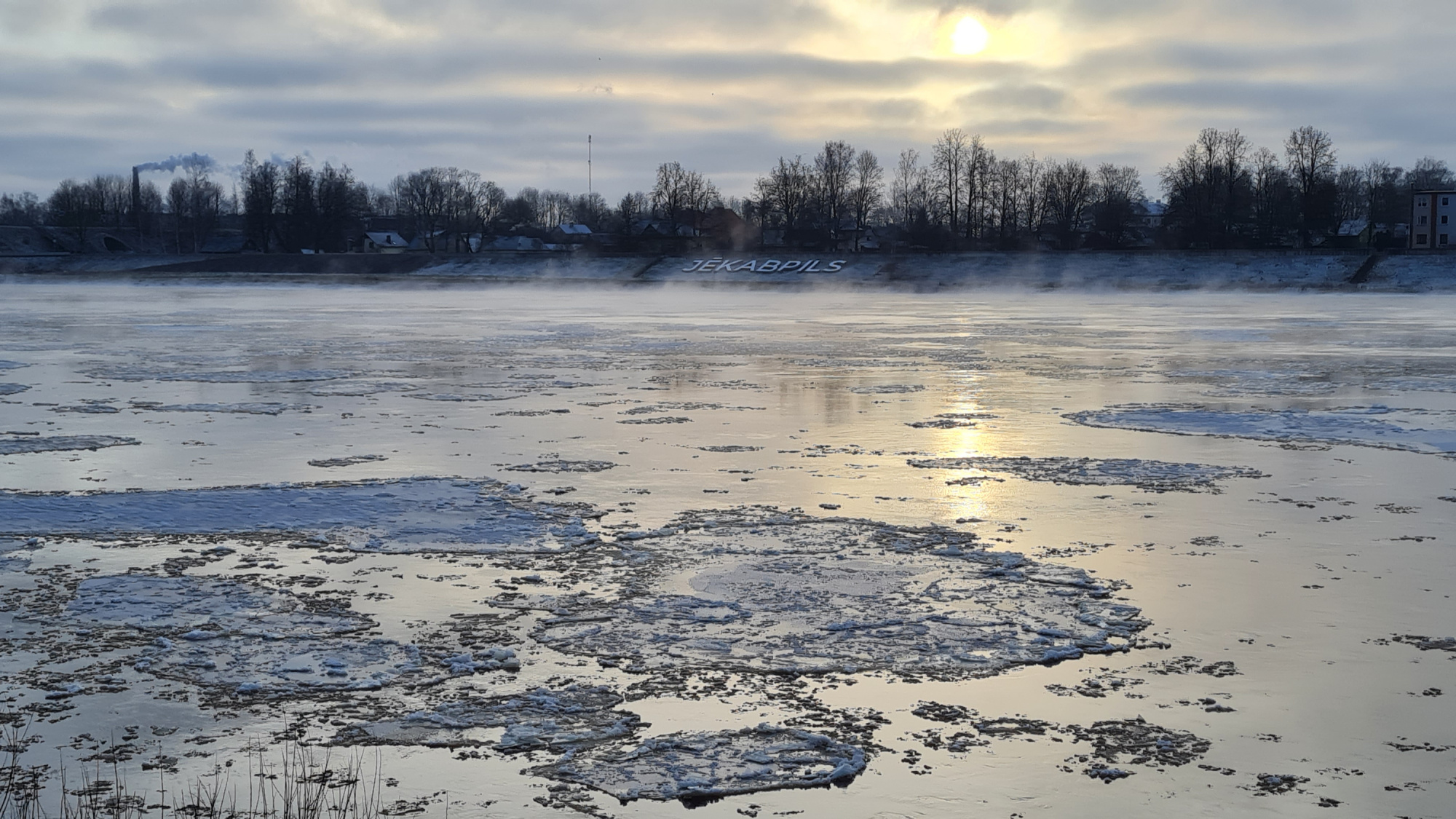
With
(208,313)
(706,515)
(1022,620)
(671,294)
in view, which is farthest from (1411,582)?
(671,294)

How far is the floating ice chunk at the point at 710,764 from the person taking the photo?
19.1 ft

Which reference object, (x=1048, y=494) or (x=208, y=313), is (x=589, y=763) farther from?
(x=208, y=313)

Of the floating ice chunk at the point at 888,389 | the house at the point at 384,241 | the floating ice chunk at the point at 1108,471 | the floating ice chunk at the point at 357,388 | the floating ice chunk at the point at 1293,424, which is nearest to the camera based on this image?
the floating ice chunk at the point at 1108,471

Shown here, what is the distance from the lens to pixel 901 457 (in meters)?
14.3

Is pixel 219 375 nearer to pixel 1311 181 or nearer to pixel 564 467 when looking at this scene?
pixel 564 467

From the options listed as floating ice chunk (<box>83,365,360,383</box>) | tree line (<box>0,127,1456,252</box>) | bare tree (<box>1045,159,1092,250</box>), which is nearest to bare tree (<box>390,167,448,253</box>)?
tree line (<box>0,127,1456,252</box>)

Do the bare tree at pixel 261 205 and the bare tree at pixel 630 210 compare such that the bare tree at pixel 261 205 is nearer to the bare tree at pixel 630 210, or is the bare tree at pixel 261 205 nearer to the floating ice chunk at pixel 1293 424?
the bare tree at pixel 630 210

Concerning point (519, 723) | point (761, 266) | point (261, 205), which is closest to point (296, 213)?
point (261, 205)

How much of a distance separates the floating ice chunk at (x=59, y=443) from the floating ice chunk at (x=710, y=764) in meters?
10.6

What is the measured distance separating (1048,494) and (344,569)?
Result: 6164 millimetres

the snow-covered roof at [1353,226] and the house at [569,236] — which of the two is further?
the house at [569,236]

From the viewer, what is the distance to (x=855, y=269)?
282ft

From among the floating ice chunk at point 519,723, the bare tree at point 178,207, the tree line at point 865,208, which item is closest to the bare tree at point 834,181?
the tree line at point 865,208

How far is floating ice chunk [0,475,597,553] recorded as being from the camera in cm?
1041
